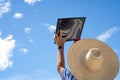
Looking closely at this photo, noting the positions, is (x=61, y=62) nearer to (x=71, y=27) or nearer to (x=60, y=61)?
(x=60, y=61)

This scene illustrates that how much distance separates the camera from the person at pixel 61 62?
653 cm

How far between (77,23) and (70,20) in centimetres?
20

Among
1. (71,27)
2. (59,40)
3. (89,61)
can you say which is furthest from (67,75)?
(71,27)

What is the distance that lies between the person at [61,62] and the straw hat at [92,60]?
120 mm

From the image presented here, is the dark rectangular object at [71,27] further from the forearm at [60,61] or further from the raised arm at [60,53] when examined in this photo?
the forearm at [60,61]

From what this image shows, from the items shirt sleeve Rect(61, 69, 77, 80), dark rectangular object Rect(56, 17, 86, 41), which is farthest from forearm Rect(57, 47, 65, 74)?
dark rectangular object Rect(56, 17, 86, 41)

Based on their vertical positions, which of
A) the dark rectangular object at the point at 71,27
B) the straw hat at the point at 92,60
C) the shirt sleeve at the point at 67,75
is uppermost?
the dark rectangular object at the point at 71,27

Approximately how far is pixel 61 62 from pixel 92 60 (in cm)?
60

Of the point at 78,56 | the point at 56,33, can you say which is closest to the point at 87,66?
the point at 78,56

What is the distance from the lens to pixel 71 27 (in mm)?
7609

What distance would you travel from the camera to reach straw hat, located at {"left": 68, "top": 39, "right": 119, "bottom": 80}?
6.72m

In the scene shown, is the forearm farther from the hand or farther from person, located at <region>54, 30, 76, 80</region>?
the hand

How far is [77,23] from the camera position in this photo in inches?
294

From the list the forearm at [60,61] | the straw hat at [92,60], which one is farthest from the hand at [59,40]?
the straw hat at [92,60]
